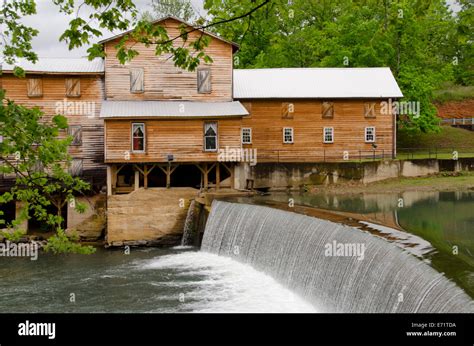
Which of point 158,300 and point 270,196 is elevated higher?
point 270,196

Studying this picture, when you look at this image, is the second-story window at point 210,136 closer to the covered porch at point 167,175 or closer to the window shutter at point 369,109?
the covered porch at point 167,175

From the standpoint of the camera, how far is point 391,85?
36.4 meters

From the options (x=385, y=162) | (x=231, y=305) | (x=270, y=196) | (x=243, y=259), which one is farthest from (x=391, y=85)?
(x=231, y=305)

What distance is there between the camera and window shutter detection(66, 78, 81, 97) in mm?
30797

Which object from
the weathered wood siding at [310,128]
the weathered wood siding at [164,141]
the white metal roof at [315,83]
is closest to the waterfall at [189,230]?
the weathered wood siding at [164,141]

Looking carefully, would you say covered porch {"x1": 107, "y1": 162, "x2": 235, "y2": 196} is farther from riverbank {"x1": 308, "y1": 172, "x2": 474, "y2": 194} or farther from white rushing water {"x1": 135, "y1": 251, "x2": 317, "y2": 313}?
white rushing water {"x1": 135, "y1": 251, "x2": 317, "y2": 313}

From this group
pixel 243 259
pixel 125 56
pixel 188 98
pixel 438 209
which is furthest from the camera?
pixel 188 98

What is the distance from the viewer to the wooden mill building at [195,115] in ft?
94.2

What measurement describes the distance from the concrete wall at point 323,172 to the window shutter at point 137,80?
A: 6994mm

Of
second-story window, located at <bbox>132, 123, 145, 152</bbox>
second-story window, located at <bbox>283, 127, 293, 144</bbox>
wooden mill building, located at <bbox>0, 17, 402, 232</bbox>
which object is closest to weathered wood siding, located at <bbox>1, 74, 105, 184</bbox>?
wooden mill building, located at <bbox>0, 17, 402, 232</bbox>

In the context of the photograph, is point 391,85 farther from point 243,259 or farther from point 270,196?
point 243,259
